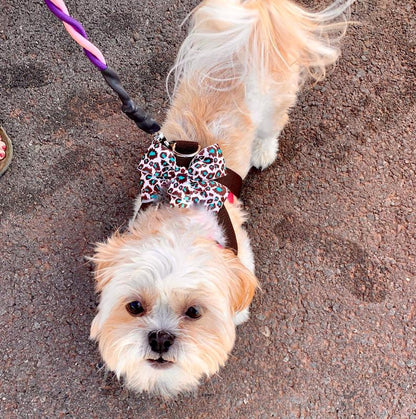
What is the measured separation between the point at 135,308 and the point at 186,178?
81 cm

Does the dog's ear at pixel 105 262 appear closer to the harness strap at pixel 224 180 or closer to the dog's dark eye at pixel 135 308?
the dog's dark eye at pixel 135 308

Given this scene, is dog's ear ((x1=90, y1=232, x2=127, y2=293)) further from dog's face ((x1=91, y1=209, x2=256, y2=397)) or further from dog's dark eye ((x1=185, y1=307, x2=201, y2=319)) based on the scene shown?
dog's dark eye ((x1=185, y1=307, x2=201, y2=319))

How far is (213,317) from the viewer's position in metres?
2.00

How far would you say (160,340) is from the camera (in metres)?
1.96

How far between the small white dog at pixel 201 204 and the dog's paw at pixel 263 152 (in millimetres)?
243

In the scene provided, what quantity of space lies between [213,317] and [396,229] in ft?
6.43

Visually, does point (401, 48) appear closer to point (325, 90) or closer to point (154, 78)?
point (325, 90)

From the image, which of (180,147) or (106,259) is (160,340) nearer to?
(106,259)

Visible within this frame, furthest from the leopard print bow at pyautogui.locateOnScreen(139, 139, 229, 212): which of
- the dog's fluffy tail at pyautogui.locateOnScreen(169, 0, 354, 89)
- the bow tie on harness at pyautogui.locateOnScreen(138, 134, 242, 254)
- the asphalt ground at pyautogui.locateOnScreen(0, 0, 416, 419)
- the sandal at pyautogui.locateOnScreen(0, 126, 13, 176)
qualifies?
the sandal at pyautogui.locateOnScreen(0, 126, 13, 176)

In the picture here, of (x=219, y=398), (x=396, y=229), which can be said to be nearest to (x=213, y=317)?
(x=219, y=398)

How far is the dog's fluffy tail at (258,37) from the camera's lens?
2.20m

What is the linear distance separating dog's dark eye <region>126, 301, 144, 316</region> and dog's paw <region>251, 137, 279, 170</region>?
1.75 m

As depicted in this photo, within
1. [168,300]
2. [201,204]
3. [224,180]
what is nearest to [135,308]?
[168,300]

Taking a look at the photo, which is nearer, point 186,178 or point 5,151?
point 186,178
